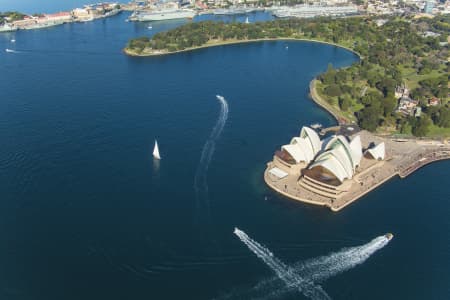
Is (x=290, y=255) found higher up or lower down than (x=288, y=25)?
lower down

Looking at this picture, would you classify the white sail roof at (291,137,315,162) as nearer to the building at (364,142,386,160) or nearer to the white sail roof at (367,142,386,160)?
the building at (364,142,386,160)

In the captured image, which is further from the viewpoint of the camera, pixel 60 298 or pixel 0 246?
pixel 0 246

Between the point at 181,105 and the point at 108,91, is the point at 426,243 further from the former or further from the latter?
the point at 108,91

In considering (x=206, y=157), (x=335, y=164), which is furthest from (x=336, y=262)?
(x=206, y=157)

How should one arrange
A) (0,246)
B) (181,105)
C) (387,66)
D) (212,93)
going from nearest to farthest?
(0,246), (181,105), (212,93), (387,66)

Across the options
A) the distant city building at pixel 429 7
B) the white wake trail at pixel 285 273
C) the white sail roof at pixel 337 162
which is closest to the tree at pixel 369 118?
the white sail roof at pixel 337 162

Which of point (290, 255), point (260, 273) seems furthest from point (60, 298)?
point (290, 255)

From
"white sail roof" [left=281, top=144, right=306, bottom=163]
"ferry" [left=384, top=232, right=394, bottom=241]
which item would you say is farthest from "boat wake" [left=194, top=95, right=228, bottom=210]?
"ferry" [left=384, top=232, right=394, bottom=241]
